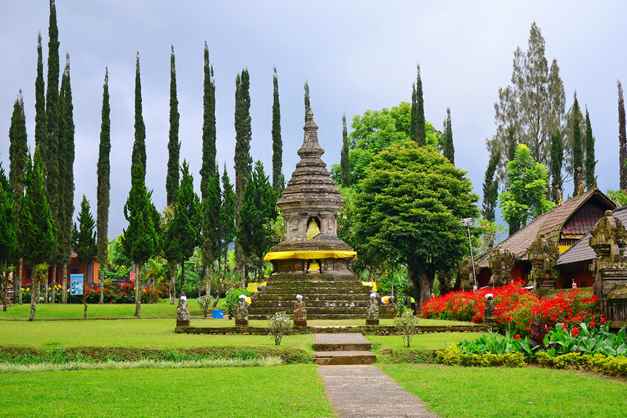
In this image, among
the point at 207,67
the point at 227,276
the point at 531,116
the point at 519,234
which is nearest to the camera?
the point at 519,234

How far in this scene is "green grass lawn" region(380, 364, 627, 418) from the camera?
33.1 feet

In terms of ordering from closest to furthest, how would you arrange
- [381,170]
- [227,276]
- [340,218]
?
1. [381,170]
2. [340,218]
3. [227,276]

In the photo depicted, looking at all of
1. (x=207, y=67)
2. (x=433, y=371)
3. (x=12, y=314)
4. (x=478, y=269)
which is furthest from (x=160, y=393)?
(x=207, y=67)

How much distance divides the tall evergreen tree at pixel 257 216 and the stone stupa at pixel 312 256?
994 cm

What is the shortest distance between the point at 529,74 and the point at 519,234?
98.9 feet

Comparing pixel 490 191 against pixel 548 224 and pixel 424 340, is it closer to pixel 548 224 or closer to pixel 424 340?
pixel 548 224

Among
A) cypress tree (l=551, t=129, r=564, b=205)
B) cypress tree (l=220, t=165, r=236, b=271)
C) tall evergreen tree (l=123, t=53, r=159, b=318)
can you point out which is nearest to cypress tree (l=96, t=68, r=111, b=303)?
cypress tree (l=220, t=165, r=236, b=271)

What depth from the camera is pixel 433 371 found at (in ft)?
49.0

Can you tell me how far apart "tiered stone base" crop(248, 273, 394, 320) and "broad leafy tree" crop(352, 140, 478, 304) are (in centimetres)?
831

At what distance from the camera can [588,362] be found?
14.6 metres

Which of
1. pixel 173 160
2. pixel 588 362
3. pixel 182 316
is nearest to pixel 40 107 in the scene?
pixel 173 160

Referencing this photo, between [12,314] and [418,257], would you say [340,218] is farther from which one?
[12,314]

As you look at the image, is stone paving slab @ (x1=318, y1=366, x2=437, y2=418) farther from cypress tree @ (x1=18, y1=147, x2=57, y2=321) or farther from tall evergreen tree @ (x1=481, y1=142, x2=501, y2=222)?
tall evergreen tree @ (x1=481, y1=142, x2=501, y2=222)

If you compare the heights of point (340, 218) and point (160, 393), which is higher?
point (340, 218)
